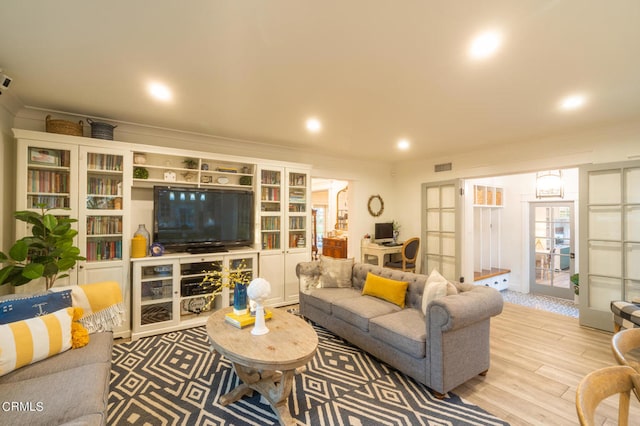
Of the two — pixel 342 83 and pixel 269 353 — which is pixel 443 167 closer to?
pixel 342 83

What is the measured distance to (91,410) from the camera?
1.40 meters

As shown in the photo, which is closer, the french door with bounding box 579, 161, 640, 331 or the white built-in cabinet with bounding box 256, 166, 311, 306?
the french door with bounding box 579, 161, 640, 331

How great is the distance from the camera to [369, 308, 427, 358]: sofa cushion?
224 centimetres

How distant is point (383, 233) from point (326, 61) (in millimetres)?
4167

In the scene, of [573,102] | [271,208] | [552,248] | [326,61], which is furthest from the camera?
[552,248]

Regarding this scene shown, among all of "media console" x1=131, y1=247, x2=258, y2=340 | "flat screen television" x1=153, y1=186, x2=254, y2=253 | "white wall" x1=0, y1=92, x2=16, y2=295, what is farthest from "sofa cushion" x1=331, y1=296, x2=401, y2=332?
"white wall" x1=0, y1=92, x2=16, y2=295

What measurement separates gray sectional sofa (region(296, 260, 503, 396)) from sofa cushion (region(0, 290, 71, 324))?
7.55ft

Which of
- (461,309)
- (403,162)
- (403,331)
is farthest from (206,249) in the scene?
(403,162)

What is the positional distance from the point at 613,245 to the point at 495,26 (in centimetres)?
349

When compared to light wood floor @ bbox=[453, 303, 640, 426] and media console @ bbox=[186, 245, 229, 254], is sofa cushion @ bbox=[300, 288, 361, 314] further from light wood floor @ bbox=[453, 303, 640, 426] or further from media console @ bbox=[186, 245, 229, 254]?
light wood floor @ bbox=[453, 303, 640, 426]

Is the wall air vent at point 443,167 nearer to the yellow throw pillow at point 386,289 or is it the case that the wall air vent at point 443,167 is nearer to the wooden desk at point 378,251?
the wooden desk at point 378,251

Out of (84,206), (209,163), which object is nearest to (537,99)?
(209,163)

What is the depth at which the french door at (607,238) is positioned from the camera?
3.38 metres

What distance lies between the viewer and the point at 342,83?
2439 mm
